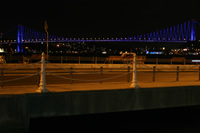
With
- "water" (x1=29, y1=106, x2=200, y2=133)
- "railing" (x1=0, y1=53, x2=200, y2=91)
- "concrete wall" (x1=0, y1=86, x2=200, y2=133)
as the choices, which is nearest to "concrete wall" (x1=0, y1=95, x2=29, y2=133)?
"concrete wall" (x1=0, y1=86, x2=200, y2=133)

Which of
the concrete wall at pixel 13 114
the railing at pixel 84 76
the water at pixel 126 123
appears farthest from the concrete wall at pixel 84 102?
the water at pixel 126 123

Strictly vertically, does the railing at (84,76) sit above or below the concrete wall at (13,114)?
above

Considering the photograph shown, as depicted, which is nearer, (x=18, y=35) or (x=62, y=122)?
(x=62, y=122)

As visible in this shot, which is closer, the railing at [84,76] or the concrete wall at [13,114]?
the concrete wall at [13,114]

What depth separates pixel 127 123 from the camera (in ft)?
37.2

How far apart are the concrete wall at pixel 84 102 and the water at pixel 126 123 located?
3.48 ft

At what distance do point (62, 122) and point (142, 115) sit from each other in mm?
3793

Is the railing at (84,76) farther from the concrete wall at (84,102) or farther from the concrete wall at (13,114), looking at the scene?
the concrete wall at (13,114)

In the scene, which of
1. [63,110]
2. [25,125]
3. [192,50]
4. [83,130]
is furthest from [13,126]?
[192,50]

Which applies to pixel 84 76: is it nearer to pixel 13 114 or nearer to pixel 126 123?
pixel 126 123

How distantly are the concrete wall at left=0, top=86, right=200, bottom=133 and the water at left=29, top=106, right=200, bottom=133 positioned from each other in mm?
1061

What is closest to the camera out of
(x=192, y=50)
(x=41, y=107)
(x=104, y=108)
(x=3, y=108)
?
(x=3, y=108)

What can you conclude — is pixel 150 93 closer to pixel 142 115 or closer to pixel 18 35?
pixel 142 115

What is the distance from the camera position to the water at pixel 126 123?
34.1 ft
